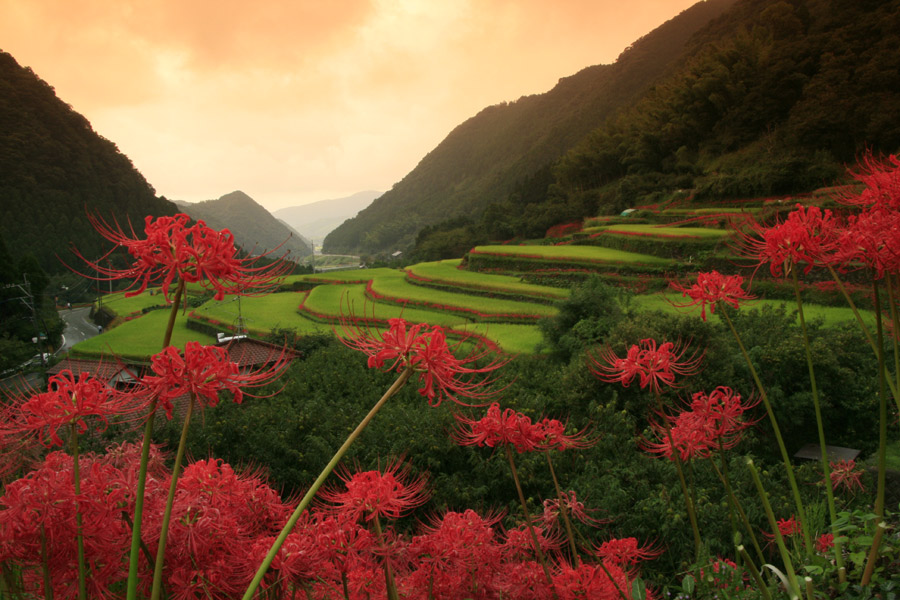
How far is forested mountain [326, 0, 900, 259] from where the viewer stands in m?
21.9

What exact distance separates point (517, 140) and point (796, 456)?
74.3 meters

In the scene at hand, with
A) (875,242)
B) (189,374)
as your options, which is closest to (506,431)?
(189,374)

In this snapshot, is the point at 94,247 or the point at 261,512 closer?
the point at 261,512

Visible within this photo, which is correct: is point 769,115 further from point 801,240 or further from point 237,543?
point 237,543

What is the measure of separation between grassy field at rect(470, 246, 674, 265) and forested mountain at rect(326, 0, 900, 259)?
21.1ft

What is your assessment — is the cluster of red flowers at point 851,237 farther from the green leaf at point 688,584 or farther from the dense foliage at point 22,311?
the dense foliage at point 22,311

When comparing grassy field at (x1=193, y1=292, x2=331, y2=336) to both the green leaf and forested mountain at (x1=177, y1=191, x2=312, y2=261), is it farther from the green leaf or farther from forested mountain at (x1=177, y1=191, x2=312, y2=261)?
forested mountain at (x1=177, y1=191, x2=312, y2=261)

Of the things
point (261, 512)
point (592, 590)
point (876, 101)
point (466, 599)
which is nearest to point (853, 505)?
point (592, 590)

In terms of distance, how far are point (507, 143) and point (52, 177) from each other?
57.6 metres

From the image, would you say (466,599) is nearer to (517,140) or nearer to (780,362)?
(780,362)

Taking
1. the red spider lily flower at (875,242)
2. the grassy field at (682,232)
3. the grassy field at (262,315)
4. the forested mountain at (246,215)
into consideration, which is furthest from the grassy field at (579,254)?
the forested mountain at (246,215)

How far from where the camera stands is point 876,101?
21953mm

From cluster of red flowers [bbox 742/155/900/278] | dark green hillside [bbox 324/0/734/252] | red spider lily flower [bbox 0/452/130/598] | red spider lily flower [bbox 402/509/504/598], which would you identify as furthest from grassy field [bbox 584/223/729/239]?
dark green hillside [bbox 324/0/734/252]

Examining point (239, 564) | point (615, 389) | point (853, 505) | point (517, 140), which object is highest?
point (517, 140)
